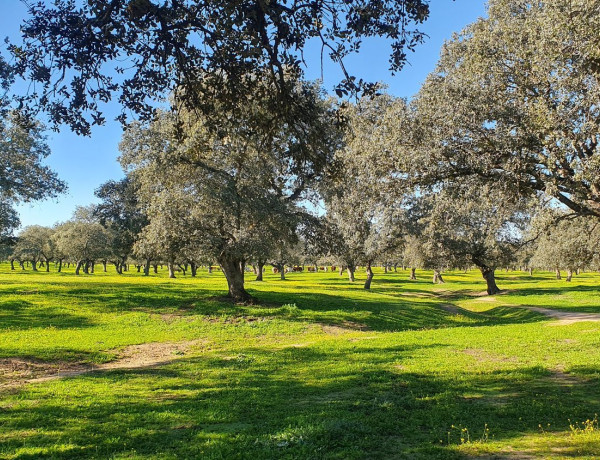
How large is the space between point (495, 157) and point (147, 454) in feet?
42.5

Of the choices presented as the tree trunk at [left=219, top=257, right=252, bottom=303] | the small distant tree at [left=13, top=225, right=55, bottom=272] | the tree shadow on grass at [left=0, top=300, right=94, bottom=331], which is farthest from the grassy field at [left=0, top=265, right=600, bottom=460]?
the small distant tree at [left=13, top=225, right=55, bottom=272]

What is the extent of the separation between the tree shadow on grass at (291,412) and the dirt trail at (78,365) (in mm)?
1319

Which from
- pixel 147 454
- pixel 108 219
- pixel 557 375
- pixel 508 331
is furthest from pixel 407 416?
pixel 108 219


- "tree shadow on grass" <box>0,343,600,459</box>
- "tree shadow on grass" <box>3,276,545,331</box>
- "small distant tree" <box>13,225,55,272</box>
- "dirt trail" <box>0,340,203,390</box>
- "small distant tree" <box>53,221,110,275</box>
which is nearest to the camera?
"tree shadow on grass" <box>0,343,600,459</box>

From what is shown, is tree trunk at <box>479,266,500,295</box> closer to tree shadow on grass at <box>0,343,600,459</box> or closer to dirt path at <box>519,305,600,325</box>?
dirt path at <box>519,305,600,325</box>

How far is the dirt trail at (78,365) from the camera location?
12.0 meters

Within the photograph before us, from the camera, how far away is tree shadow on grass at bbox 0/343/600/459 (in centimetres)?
636

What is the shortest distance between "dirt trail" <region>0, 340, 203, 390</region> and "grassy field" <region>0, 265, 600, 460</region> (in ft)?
0.25

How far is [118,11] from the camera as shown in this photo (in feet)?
23.9

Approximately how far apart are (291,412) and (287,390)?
73.4 inches

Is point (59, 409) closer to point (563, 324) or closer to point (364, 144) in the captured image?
point (364, 144)

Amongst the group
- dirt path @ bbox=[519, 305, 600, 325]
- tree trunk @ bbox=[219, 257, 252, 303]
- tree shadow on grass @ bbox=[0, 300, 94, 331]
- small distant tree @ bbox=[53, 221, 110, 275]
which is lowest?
dirt path @ bbox=[519, 305, 600, 325]

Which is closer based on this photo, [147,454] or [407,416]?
[147,454]

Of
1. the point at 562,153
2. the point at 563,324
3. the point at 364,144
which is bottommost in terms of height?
the point at 563,324
